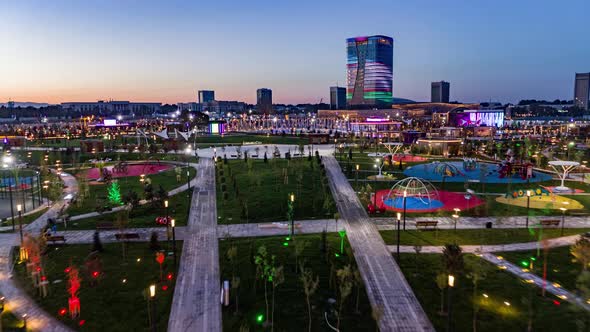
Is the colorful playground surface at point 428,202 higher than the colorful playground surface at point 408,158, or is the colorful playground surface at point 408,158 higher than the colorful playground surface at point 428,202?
the colorful playground surface at point 408,158

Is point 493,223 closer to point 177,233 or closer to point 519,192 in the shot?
point 519,192

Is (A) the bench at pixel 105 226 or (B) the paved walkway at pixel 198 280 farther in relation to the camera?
(A) the bench at pixel 105 226

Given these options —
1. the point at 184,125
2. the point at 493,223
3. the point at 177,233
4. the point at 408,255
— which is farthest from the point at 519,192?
the point at 184,125

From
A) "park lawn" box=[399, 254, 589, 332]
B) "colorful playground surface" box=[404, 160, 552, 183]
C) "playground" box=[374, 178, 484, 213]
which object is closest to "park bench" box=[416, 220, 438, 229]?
"playground" box=[374, 178, 484, 213]

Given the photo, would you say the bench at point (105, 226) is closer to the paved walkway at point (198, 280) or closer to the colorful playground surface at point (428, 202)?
the paved walkway at point (198, 280)

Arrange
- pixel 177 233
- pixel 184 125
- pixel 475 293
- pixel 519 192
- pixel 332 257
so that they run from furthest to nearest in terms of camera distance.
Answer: pixel 184 125 < pixel 519 192 < pixel 177 233 < pixel 332 257 < pixel 475 293

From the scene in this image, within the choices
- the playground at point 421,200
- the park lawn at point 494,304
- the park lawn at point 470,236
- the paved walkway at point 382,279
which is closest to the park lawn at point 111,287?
the paved walkway at point 382,279

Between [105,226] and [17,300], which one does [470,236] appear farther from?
[17,300]

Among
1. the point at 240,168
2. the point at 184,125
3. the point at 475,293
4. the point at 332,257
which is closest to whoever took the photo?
the point at 475,293
